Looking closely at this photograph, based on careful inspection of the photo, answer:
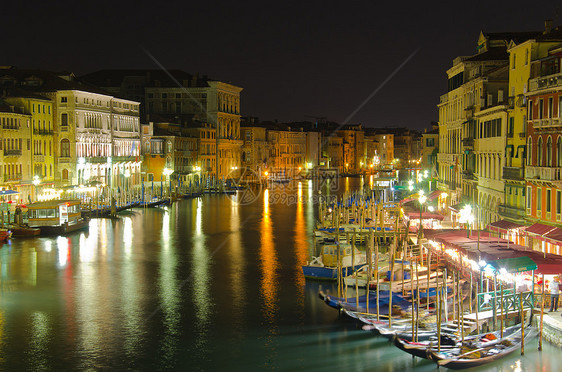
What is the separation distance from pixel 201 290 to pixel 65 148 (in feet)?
75.3

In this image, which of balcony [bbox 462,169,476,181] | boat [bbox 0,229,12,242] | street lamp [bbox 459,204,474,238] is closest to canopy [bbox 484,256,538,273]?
street lamp [bbox 459,204,474,238]

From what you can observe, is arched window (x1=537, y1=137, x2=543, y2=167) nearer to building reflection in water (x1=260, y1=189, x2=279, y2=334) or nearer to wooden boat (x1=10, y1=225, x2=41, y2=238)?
building reflection in water (x1=260, y1=189, x2=279, y2=334)

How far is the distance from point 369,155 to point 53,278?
10229cm

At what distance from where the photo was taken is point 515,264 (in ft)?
47.2

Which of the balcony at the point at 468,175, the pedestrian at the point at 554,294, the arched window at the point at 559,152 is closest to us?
the pedestrian at the point at 554,294

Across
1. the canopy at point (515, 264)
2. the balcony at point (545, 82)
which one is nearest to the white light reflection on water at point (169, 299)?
the canopy at point (515, 264)

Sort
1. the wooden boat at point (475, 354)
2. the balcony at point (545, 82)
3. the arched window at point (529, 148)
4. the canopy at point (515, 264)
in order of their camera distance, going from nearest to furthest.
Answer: the wooden boat at point (475, 354) < the canopy at point (515, 264) < the balcony at point (545, 82) < the arched window at point (529, 148)

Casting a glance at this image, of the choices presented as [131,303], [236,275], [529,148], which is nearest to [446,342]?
[131,303]

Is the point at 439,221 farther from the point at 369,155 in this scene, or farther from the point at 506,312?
the point at 369,155

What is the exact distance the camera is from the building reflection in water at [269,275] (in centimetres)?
1697

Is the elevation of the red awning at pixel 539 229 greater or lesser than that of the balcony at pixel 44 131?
lesser

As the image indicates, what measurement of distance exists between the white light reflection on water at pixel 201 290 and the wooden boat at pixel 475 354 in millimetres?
4584

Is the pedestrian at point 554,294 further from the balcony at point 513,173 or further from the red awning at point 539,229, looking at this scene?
the balcony at point 513,173

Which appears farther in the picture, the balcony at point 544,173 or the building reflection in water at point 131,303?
the balcony at point 544,173
